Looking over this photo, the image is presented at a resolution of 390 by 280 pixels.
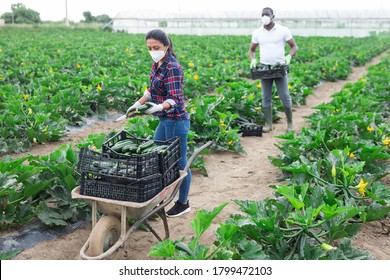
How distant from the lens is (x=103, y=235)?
11.6ft

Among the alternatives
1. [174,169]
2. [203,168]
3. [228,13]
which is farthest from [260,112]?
[228,13]

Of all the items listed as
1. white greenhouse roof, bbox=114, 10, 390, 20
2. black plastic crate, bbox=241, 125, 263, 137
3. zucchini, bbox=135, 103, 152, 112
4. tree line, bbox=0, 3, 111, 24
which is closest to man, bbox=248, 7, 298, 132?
black plastic crate, bbox=241, 125, 263, 137

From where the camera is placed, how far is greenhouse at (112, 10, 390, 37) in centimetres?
5106

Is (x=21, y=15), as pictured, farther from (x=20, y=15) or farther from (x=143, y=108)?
(x=143, y=108)

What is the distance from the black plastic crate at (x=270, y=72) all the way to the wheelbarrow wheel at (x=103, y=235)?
449 cm

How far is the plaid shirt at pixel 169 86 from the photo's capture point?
162 inches

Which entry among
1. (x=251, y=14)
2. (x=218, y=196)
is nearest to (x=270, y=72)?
(x=218, y=196)

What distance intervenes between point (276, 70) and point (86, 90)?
3.86 metres

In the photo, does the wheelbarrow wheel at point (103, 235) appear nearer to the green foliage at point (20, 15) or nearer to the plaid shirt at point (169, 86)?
the plaid shirt at point (169, 86)

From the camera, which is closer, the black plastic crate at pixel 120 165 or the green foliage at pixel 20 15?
the black plastic crate at pixel 120 165

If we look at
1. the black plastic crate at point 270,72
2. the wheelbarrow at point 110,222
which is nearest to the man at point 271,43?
the black plastic crate at point 270,72

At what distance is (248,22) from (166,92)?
2085 inches

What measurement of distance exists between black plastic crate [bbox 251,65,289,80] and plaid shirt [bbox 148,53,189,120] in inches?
138
